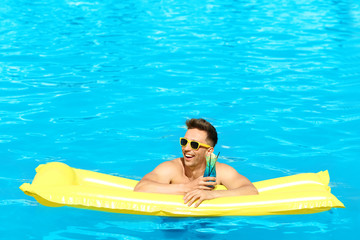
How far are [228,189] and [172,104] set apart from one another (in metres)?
3.28

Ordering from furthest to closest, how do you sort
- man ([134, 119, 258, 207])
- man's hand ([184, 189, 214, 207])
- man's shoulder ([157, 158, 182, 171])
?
man's shoulder ([157, 158, 182, 171]) < man ([134, 119, 258, 207]) < man's hand ([184, 189, 214, 207])

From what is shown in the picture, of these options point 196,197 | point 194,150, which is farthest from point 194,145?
point 196,197

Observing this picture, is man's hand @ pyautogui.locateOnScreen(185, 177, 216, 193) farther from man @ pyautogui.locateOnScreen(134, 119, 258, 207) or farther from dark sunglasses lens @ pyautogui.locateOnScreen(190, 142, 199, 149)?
dark sunglasses lens @ pyautogui.locateOnScreen(190, 142, 199, 149)

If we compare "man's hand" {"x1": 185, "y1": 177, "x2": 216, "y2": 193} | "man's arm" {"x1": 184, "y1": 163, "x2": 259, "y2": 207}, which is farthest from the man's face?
"man's arm" {"x1": 184, "y1": 163, "x2": 259, "y2": 207}

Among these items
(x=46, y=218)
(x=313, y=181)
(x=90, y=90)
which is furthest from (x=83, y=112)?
(x=313, y=181)

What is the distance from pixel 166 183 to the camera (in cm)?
488

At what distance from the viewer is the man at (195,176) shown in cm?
468

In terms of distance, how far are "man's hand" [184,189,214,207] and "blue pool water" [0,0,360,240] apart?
18 cm

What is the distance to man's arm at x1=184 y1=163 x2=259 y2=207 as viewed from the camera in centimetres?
451

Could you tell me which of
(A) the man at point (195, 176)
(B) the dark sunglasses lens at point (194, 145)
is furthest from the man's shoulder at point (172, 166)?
(B) the dark sunglasses lens at point (194, 145)

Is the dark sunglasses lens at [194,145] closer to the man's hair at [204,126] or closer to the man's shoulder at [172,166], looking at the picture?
the man's hair at [204,126]

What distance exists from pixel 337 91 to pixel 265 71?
1505mm

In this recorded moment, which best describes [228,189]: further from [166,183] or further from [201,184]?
[166,183]

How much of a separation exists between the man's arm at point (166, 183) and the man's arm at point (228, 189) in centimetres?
13
